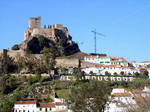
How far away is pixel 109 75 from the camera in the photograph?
8594cm

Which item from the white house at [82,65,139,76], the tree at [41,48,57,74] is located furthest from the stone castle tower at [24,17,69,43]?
the white house at [82,65,139,76]

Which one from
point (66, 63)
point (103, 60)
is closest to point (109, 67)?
point (103, 60)

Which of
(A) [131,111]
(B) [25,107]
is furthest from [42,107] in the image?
(A) [131,111]

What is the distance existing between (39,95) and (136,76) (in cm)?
2501

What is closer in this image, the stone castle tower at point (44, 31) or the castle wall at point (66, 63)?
the castle wall at point (66, 63)

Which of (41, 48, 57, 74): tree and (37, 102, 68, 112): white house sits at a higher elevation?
(41, 48, 57, 74): tree

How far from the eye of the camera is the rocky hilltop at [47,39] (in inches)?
3865

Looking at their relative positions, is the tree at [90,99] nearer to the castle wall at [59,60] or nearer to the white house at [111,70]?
the white house at [111,70]

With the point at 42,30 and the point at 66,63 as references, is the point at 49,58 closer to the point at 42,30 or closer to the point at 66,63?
the point at 66,63

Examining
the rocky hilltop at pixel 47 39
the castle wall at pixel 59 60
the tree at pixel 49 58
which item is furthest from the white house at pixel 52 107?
the rocky hilltop at pixel 47 39

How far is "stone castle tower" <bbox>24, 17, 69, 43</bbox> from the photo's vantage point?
102 m

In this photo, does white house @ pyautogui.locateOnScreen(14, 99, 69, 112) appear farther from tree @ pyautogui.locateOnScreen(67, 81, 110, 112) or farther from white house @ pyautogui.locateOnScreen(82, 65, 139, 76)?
white house @ pyautogui.locateOnScreen(82, 65, 139, 76)

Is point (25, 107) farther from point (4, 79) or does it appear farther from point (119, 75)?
point (119, 75)

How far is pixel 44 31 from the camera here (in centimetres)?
10231
